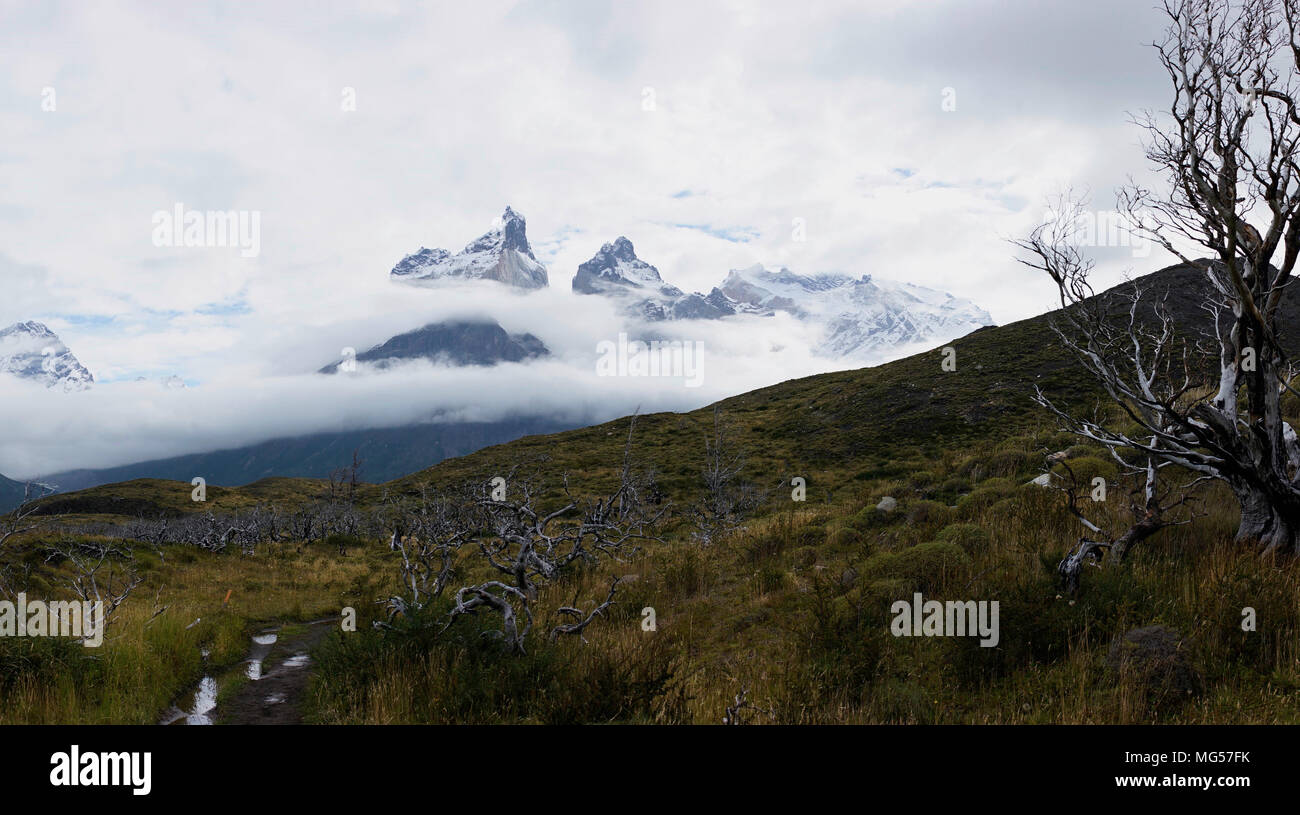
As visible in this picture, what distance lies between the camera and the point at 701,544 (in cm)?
1742

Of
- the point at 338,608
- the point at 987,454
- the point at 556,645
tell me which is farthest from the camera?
the point at 987,454

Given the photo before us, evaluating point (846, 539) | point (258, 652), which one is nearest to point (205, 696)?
point (258, 652)

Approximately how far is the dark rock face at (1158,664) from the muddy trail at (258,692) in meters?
8.60

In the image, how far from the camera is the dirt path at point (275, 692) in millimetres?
7378

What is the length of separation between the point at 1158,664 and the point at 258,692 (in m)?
10.6

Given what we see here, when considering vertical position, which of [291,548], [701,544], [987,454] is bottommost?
[291,548]

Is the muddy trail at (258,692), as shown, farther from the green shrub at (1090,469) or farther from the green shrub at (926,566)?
the green shrub at (1090,469)

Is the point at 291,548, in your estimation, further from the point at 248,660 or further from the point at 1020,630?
the point at 1020,630

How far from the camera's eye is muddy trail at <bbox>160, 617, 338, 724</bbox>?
291 inches

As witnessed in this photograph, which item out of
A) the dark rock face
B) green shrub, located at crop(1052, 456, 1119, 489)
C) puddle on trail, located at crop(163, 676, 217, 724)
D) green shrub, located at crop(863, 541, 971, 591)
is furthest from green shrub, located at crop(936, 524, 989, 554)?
puddle on trail, located at crop(163, 676, 217, 724)

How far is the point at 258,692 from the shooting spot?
27.9 feet

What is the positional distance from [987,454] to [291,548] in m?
31.6

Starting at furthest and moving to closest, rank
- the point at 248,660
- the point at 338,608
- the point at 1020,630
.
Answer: the point at 338,608, the point at 248,660, the point at 1020,630
